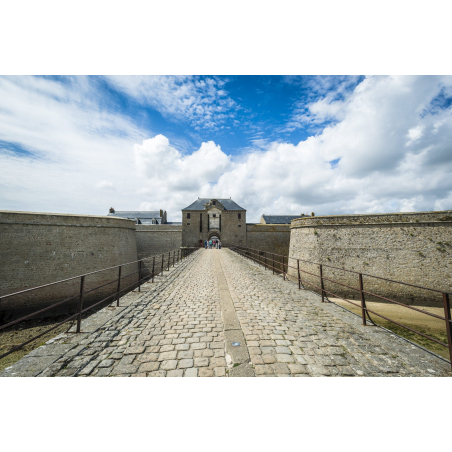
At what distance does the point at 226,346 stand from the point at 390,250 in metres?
12.8

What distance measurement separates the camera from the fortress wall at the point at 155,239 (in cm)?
2800

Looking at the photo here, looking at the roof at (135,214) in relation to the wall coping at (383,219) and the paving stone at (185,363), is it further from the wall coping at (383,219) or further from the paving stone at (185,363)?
the paving stone at (185,363)

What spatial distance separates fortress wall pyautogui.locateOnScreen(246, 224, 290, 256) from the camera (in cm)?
3011

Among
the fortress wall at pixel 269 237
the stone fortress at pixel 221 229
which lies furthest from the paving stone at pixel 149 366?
the fortress wall at pixel 269 237

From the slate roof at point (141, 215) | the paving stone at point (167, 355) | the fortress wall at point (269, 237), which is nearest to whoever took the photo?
the paving stone at point (167, 355)

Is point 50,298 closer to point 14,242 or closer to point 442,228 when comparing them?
point 14,242

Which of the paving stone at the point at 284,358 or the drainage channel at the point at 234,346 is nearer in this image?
the drainage channel at the point at 234,346

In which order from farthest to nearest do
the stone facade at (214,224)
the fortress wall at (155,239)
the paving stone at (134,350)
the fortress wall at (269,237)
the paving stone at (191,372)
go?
A: 1. the stone facade at (214,224)
2. the fortress wall at (269,237)
3. the fortress wall at (155,239)
4. the paving stone at (134,350)
5. the paving stone at (191,372)

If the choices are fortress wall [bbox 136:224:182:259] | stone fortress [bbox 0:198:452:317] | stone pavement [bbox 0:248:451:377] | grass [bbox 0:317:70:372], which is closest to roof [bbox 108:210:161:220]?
fortress wall [bbox 136:224:182:259]

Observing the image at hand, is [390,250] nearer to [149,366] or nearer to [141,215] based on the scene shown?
[149,366]

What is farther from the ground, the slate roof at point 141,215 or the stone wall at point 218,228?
the slate roof at point 141,215

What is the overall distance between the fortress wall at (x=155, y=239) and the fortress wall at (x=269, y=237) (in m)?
10.9

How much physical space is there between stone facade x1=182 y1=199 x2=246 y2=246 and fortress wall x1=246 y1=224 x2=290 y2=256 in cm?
139

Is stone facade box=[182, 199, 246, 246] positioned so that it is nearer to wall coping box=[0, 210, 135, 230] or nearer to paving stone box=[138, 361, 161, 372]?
wall coping box=[0, 210, 135, 230]
